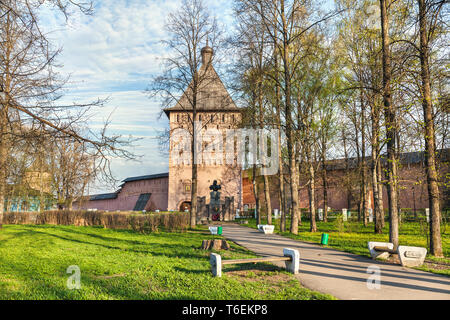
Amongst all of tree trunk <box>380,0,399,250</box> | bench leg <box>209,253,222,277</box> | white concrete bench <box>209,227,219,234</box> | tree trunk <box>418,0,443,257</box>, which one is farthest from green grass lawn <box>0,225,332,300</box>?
tree trunk <box>418,0,443,257</box>

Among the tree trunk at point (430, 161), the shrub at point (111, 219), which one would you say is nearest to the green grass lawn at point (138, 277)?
the tree trunk at point (430, 161)

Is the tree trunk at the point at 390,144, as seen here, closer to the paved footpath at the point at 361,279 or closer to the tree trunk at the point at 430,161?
the tree trunk at the point at 430,161

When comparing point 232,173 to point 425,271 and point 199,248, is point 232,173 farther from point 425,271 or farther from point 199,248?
point 425,271

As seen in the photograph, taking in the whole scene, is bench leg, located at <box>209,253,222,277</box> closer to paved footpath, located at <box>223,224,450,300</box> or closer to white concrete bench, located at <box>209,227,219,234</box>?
paved footpath, located at <box>223,224,450,300</box>

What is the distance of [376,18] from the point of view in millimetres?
18250

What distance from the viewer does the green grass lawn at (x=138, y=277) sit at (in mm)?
5270

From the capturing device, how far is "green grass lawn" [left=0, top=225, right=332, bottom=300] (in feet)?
17.3

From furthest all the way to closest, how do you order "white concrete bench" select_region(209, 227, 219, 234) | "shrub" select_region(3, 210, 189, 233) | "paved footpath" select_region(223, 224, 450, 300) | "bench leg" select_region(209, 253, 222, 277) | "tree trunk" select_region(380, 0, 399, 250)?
1. "shrub" select_region(3, 210, 189, 233)
2. "white concrete bench" select_region(209, 227, 219, 234)
3. "tree trunk" select_region(380, 0, 399, 250)
4. "bench leg" select_region(209, 253, 222, 277)
5. "paved footpath" select_region(223, 224, 450, 300)

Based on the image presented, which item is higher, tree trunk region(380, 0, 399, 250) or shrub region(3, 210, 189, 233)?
tree trunk region(380, 0, 399, 250)

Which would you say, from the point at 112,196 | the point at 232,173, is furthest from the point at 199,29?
the point at 112,196

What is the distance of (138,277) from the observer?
21.1 ft

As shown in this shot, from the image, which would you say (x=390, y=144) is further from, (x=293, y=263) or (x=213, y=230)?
(x=213, y=230)

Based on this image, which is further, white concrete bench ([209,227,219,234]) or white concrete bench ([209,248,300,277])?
white concrete bench ([209,227,219,234])

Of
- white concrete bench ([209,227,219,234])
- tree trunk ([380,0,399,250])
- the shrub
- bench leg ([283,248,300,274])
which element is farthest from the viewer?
the shrub
